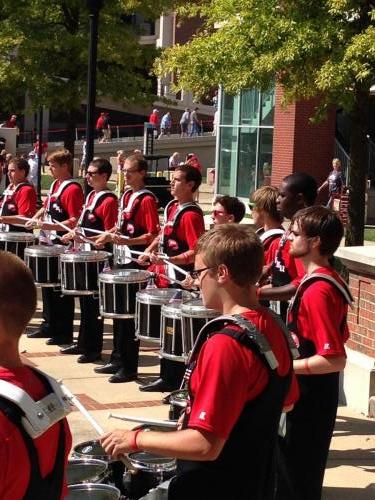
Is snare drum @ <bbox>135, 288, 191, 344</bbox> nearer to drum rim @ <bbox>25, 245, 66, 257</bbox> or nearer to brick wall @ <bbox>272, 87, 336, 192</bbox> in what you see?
drum rim @ <bbox>25, 245, 66, 257</bbox>

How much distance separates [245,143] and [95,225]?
68.4 feet

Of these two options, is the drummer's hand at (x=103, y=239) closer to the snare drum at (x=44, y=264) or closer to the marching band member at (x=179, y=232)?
the marching band member at (x=179, y=232)

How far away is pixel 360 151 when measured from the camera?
52.5ft

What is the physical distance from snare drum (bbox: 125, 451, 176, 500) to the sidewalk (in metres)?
2.04

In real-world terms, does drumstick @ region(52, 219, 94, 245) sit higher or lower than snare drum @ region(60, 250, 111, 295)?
higher

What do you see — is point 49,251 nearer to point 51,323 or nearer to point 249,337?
point 51,323

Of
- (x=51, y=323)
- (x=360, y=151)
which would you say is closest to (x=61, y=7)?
(x=360, y=151)

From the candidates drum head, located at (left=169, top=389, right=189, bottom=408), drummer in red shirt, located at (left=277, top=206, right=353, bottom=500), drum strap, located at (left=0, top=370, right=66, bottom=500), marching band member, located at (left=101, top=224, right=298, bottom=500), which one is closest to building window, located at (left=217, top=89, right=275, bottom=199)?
drum head, located at (left=169, top=389, right=189, bottom=408)

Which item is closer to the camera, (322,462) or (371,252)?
(322,462)

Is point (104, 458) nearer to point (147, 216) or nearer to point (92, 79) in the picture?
point (147, 216)

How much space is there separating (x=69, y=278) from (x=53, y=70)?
15.0m

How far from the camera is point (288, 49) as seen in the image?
14445mm

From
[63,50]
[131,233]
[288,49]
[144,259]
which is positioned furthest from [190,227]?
[63,50]

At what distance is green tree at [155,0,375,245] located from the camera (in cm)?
1439
